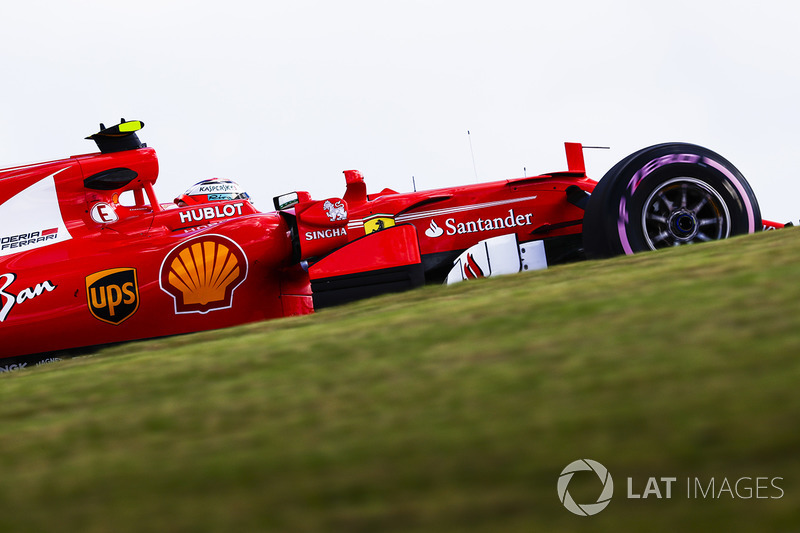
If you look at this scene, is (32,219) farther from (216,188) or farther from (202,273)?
(216,188)

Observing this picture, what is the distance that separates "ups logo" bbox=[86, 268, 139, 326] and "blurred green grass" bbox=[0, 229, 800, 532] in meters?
2.29

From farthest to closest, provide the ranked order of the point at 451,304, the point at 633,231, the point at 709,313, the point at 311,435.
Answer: the point at 633,231, the point at 451,304, the point at 709,313, the point at 311,435

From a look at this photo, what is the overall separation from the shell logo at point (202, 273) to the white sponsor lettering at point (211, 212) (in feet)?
2.12

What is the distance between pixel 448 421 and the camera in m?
1.94

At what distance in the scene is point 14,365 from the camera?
532cm

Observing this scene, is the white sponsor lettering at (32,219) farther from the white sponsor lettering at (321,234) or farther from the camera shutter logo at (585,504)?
the camera shutter logo at (585,504)

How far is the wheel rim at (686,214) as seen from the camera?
5.04 meters

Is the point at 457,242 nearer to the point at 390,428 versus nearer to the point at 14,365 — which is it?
the point at 14,365

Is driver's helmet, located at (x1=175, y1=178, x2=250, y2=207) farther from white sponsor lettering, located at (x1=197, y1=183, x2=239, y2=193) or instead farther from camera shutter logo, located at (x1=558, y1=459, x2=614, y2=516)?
camera shutter logo, located at (x1=558, y1=459, x2=614, y2=516)

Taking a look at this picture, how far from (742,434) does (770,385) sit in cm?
22

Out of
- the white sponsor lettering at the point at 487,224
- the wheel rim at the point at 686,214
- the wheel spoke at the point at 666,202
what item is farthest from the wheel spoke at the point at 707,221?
the white sponsor lettering at the point at 487,224

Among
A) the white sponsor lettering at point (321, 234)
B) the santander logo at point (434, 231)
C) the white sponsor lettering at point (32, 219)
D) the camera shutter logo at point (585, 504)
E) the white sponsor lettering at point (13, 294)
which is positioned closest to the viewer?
the camera shutter logo at point (585, 504)

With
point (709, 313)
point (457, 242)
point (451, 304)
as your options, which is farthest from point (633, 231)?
point (709, 313)

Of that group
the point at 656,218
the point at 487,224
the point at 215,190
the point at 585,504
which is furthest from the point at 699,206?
the point at 215,190
